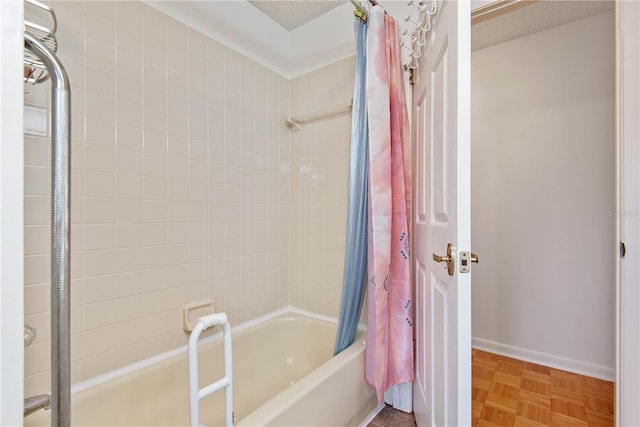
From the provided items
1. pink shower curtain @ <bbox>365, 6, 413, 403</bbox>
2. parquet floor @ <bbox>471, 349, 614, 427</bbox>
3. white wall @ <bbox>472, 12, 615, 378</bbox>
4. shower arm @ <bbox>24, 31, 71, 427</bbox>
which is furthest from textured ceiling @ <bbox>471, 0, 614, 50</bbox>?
parquet floor @ <bbox>471, 349, 614, 427</bbox>

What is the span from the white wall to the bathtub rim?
51.1 inches

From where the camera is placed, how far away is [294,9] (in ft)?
5.90

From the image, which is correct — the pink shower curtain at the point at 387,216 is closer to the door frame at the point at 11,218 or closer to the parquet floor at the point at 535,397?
the parquet floor at the point at 535,397

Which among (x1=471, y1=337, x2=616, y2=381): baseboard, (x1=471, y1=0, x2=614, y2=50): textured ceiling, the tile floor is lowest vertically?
the tile floor

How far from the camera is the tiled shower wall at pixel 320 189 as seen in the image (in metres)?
1.81

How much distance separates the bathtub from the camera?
104 centimetres

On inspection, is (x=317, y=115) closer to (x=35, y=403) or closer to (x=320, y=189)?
(x=320, y=189)

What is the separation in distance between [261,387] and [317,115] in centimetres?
172

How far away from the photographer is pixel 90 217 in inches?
44.4

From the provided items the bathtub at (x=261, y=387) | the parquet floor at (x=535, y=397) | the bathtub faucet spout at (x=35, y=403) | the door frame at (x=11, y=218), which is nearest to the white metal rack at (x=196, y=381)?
the bathtub at (x=261, y=387)

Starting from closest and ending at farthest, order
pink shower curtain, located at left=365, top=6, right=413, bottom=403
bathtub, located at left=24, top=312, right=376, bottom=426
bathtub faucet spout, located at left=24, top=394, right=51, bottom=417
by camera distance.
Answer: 1. bathtub faucet spout, located at left=24, top=394, right=51, bottom=417
2. bathtub, located at left=24, top=312, right=376, bottom=426
3. pink shower curtain, located at left=365, top=6, right=413, bottom=403
